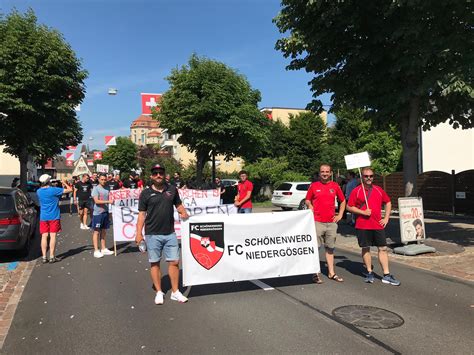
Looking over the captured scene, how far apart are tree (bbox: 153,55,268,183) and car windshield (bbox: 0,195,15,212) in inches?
641

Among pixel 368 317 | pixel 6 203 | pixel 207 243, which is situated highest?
pixel 6 203

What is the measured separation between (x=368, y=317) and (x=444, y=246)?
5902 mm

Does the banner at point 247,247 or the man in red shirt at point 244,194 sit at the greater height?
the man in red shirt at point 244,194

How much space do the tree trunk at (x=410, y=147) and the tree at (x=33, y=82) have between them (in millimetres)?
16716

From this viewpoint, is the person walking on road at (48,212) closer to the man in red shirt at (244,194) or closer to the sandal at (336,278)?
the man in red shirt at (244,194)

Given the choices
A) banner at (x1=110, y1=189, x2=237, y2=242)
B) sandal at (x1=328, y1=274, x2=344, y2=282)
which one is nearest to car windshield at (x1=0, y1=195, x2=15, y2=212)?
banner at (x1=110, y1=189, x2=237, y2=242)

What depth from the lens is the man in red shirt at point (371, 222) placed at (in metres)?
7.13

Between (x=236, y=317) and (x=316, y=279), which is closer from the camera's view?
(x=236, y=317)

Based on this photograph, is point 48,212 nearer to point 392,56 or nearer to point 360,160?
point 360,160

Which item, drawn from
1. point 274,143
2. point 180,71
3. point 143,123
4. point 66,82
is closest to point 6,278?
point 66,82

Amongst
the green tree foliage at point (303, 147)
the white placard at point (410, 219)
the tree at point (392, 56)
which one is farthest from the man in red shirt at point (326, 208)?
the green tree foliage at point (303, 147)

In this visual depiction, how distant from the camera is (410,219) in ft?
32.8

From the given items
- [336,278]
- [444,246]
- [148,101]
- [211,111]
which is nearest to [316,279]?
[336,278]

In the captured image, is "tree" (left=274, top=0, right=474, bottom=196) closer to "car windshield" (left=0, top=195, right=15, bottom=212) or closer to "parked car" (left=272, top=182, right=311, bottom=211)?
"car windshield" (left=0, top=195, right=15, bottom=212)
